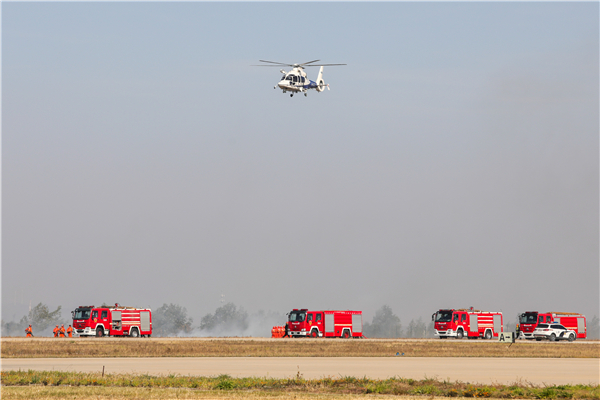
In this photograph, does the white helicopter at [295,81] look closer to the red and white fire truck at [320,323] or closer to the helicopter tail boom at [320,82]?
the helicopter tail boom at [320,82]

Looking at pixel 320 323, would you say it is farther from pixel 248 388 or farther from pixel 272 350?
pixel 248 388

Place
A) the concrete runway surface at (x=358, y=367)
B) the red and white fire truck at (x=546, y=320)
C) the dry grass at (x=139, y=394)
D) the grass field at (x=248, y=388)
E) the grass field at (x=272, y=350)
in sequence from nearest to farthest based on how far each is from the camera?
the dry grass at (x=139, y=394), the grass field at (x=248, y=388), the concrete runway surface at (x=358, y=367), the grass field at (x=272, y=350), the red and white fire truck at (x=546, y=320)

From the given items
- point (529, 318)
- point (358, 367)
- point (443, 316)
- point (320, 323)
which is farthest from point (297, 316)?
point (358, 367)

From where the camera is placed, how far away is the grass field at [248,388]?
24.9m

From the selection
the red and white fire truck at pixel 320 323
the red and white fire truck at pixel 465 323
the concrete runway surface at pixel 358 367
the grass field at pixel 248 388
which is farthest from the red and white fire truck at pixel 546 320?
the grass field at pixel 248 388

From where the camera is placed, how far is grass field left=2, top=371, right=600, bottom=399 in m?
24.9

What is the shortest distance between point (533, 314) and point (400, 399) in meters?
53.2

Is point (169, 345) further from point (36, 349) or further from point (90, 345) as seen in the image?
point (36, 349)

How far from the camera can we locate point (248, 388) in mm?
27438

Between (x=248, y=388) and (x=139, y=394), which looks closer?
(x=139, y=394)

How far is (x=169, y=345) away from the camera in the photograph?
5512 cm

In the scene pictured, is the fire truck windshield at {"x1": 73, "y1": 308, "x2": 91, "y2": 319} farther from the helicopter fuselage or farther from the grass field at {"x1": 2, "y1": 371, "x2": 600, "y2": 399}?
the grass field at {"x1": 2, "y1": 371, "x2": 600, "y2": 399}

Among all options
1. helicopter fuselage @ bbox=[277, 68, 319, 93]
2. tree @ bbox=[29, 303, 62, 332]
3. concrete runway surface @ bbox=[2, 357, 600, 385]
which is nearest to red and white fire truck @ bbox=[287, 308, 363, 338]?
helicopter fuselage @ bbox=[277, 68, 319, 93]

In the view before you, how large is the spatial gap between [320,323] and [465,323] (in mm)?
14614
